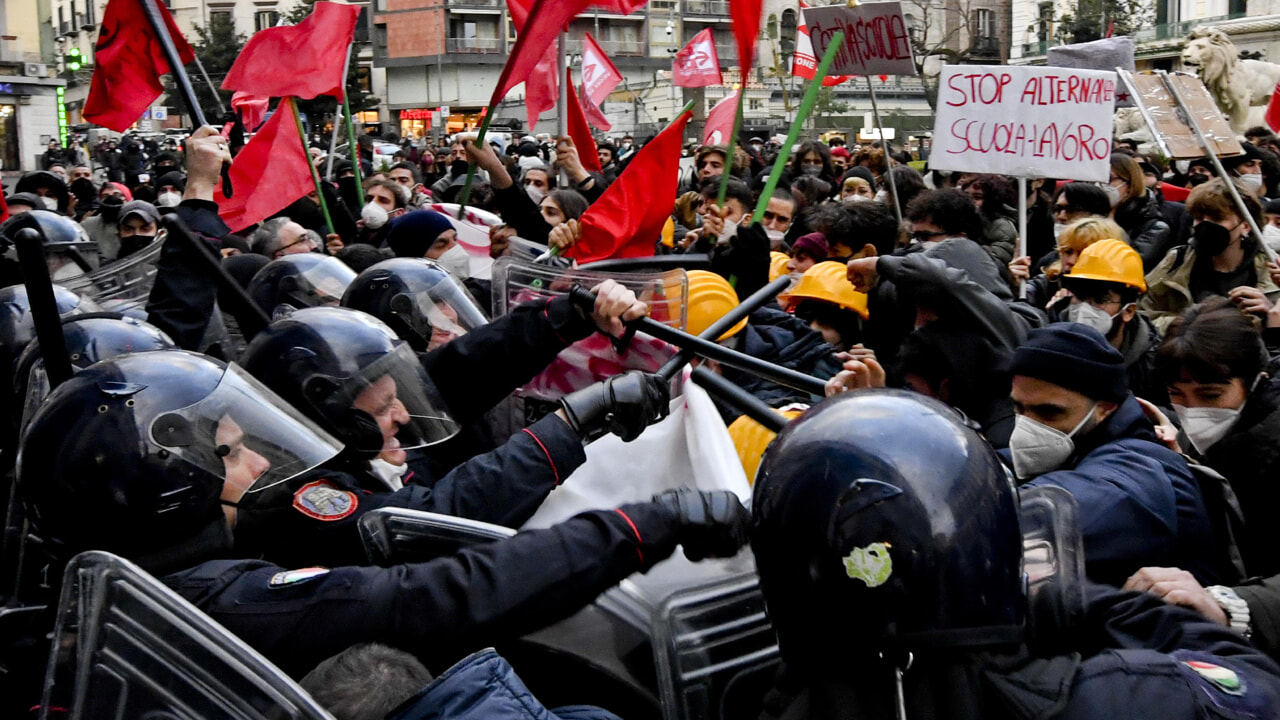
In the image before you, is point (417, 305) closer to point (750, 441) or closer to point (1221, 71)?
point (750, 441)

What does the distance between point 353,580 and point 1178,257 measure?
16.9ft

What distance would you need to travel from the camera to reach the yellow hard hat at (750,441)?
3.31 metres

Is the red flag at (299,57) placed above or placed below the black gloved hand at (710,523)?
above

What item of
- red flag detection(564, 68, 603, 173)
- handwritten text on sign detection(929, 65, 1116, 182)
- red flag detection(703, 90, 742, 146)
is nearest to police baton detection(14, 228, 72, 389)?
handwritten text on sign detection(929, 65, 1116, 182)

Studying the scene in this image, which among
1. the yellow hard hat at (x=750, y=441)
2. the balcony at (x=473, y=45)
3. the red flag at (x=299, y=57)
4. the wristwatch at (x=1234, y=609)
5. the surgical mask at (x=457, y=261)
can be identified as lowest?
the wristwatch at (x=1234, y=609)

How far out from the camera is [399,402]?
3.15m

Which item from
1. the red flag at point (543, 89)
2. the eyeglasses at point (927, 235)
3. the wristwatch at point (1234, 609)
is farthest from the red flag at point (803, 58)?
the wristwatch at point (1234, 609)

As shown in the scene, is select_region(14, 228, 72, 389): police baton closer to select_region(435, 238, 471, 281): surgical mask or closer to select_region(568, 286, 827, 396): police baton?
select_region(568, 286, 827, 396): police baton

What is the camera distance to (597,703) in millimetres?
2234

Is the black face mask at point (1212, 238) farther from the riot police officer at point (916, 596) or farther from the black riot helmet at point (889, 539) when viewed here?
the black riot helmet at point (889, 539)

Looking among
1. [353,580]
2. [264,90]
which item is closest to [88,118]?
[264,90]

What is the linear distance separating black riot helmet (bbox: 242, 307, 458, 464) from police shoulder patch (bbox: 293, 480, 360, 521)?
15.1 inches

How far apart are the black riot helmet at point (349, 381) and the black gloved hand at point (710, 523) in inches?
46.9

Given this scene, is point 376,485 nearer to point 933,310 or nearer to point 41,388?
point 41,388
